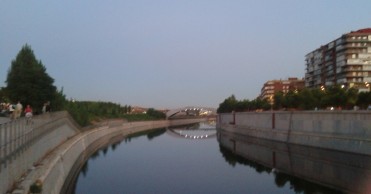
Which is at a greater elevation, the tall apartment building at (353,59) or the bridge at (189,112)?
the tall apartment building at (353,59)

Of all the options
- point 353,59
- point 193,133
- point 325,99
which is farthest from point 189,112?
point 325,99

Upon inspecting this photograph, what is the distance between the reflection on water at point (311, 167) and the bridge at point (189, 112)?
117 m

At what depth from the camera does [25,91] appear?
150 ft

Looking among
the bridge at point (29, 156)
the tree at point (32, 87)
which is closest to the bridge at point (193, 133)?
the tree at point (32, 87)

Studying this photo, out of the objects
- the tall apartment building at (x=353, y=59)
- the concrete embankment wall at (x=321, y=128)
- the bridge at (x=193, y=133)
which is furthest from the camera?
the tall apartment building at (x=353, y=59)

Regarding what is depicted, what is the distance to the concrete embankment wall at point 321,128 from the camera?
112ft

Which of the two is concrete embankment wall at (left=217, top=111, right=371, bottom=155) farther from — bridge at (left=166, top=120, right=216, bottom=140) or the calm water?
bridge at (left=166, top=120, right=216, bottom=140)

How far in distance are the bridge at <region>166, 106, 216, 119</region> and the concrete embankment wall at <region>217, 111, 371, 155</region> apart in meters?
102

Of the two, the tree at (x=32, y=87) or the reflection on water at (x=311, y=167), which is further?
the tree at (x=32, y=87)

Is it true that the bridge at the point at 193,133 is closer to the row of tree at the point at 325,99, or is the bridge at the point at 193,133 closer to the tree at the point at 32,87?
the row of tree at the point at 325,99

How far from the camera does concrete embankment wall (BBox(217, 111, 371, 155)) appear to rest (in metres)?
34.2

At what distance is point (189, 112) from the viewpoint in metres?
186

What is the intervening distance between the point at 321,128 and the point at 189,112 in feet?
475

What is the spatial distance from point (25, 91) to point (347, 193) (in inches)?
1241
